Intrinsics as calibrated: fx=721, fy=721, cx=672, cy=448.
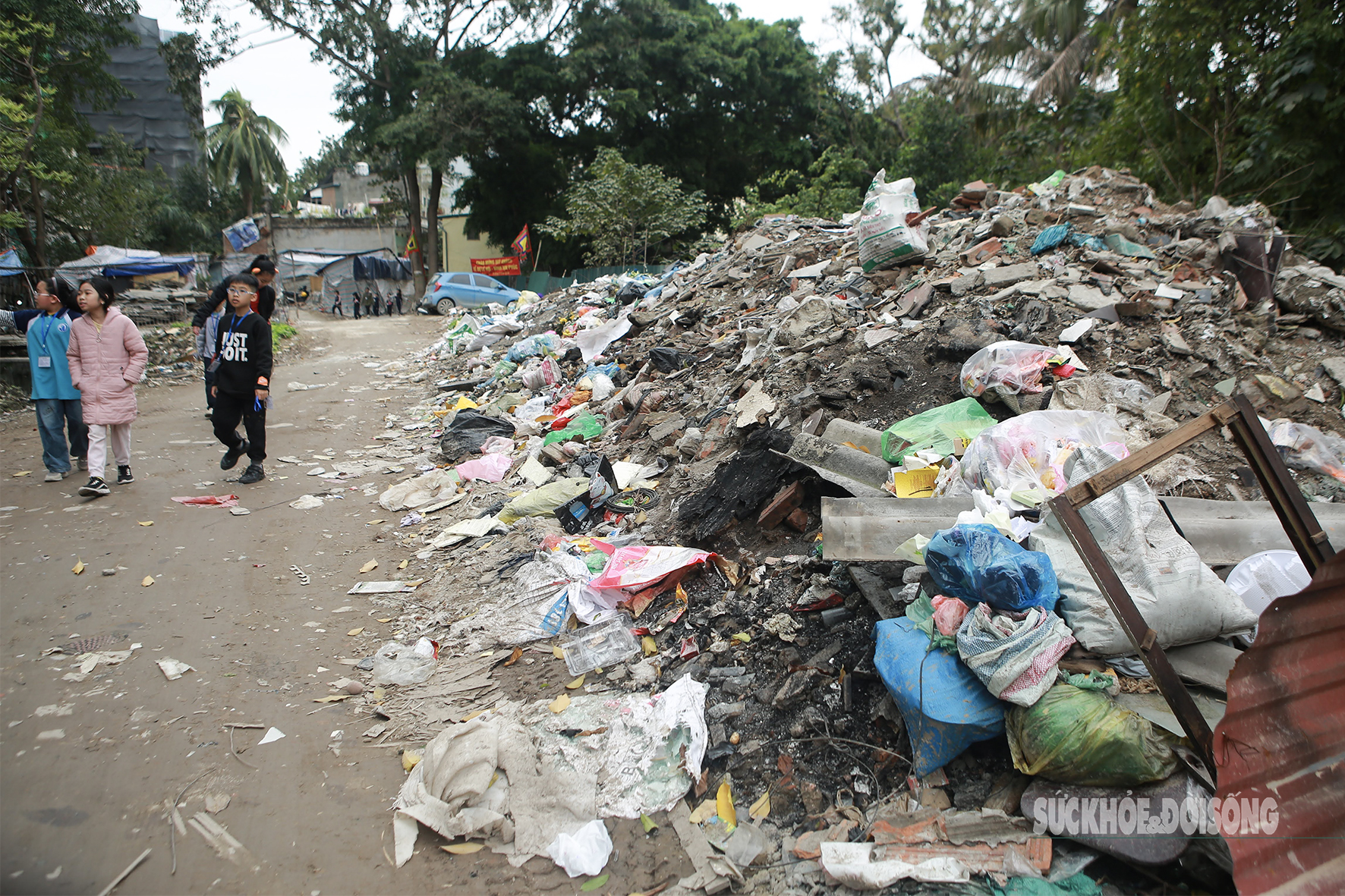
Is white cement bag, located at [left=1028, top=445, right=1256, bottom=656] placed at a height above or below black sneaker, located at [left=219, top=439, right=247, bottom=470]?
above

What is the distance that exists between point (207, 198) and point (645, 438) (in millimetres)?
33642

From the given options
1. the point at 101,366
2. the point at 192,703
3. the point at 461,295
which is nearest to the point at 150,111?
the point at 461,295

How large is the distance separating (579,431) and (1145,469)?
4.43 m

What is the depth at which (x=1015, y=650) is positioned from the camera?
6.76 feet

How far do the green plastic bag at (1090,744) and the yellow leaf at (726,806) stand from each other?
0.85 metres

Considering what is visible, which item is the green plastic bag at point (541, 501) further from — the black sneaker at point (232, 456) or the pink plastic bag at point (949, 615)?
the pink plastic bag at point (949, 615)

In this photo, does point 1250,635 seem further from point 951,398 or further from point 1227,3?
point 1227,3

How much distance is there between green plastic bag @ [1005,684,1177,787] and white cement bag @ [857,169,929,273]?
16.3 feet

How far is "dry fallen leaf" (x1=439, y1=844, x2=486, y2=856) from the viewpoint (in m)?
2.18

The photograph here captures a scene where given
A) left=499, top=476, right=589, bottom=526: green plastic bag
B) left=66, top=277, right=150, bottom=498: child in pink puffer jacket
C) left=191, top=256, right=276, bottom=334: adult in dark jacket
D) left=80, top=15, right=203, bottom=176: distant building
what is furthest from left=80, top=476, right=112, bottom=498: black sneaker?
left=80, top=15, right=203, bottom=176: distant building

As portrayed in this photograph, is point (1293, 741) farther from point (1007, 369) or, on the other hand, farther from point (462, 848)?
point (1007, 369)

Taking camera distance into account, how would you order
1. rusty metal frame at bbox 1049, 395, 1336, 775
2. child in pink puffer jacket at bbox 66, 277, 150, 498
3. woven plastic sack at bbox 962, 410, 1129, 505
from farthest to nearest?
child in pink puffer jacket at bbox 66, 277, 150, 498, woven plastic sack at bbox 962, 410, 1129, 505, rusty metal frame at bbox 1049, 395, 1336, 775

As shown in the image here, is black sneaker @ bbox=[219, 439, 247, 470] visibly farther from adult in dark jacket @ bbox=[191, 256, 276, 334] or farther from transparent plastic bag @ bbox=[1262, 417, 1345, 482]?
transparent plastic bag @ bbox=[1262, 417, 1345, 482]

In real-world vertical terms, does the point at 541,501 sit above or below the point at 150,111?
below
